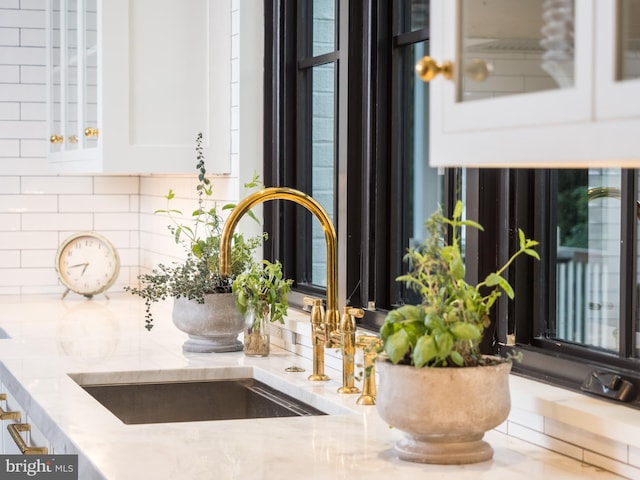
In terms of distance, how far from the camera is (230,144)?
12.1ft

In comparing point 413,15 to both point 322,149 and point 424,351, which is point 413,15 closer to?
point 322,149

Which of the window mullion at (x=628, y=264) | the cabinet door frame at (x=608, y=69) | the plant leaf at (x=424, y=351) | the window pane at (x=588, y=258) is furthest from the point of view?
the window pane at (x=588, y=258)

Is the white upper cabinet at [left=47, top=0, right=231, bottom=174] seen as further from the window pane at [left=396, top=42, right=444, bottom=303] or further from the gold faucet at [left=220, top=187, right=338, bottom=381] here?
the gold faucet at [left=220, top=187, right=338, bottom=381]

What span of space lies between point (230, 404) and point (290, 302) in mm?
669

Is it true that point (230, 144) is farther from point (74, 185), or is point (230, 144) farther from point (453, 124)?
point (453, 124)

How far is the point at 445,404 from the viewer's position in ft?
5.72

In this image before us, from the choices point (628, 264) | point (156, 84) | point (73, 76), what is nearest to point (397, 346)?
point (628, 264)

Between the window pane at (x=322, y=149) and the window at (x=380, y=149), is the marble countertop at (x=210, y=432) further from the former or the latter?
the window pane at (x=322, y=149)

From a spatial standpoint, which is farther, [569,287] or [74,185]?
[74,185]

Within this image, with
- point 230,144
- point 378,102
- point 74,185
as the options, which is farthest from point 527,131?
point 74,185

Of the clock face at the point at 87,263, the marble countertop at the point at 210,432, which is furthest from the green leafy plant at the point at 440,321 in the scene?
the clock face at the point at 87,263

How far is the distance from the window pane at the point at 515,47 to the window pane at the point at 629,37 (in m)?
0.07

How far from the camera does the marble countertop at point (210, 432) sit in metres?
1.79

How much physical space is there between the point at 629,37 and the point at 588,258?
99 cm
